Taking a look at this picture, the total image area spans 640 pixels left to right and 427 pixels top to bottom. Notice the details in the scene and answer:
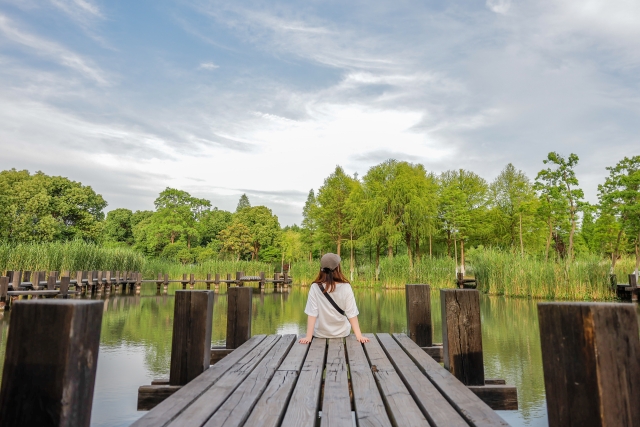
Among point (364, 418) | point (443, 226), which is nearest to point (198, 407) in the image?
point (364, 418)

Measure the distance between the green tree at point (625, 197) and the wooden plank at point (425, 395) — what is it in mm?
19040

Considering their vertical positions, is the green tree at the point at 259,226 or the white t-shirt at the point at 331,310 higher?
the green tree at the point at 259,226

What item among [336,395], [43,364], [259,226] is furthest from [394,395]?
[259,226]

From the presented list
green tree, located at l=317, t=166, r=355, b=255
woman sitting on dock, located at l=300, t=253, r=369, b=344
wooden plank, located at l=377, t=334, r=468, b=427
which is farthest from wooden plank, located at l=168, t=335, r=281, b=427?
green tree, located at l=317, t=166, r=355, b=255

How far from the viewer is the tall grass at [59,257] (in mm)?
15328

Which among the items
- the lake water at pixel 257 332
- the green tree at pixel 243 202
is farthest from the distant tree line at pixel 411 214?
the green tree at pixel 243 202

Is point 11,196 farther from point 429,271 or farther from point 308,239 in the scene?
point 429,271

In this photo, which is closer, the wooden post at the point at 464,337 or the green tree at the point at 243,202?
the wooden post at the point at 464,337

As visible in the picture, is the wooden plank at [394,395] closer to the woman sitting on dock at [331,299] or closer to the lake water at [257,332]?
the woman sitting on dock at [331,299]

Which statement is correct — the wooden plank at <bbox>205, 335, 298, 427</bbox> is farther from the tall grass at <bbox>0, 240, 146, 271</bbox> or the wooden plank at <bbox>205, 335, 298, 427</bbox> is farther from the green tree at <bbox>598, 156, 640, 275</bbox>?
the green tree at <bbox>598, 156, 640, 275</bbox>

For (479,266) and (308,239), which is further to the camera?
(308,239)

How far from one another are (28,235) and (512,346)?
32428mm

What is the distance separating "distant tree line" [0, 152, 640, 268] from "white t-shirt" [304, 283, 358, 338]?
19.0m

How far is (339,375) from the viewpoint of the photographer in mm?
2969
